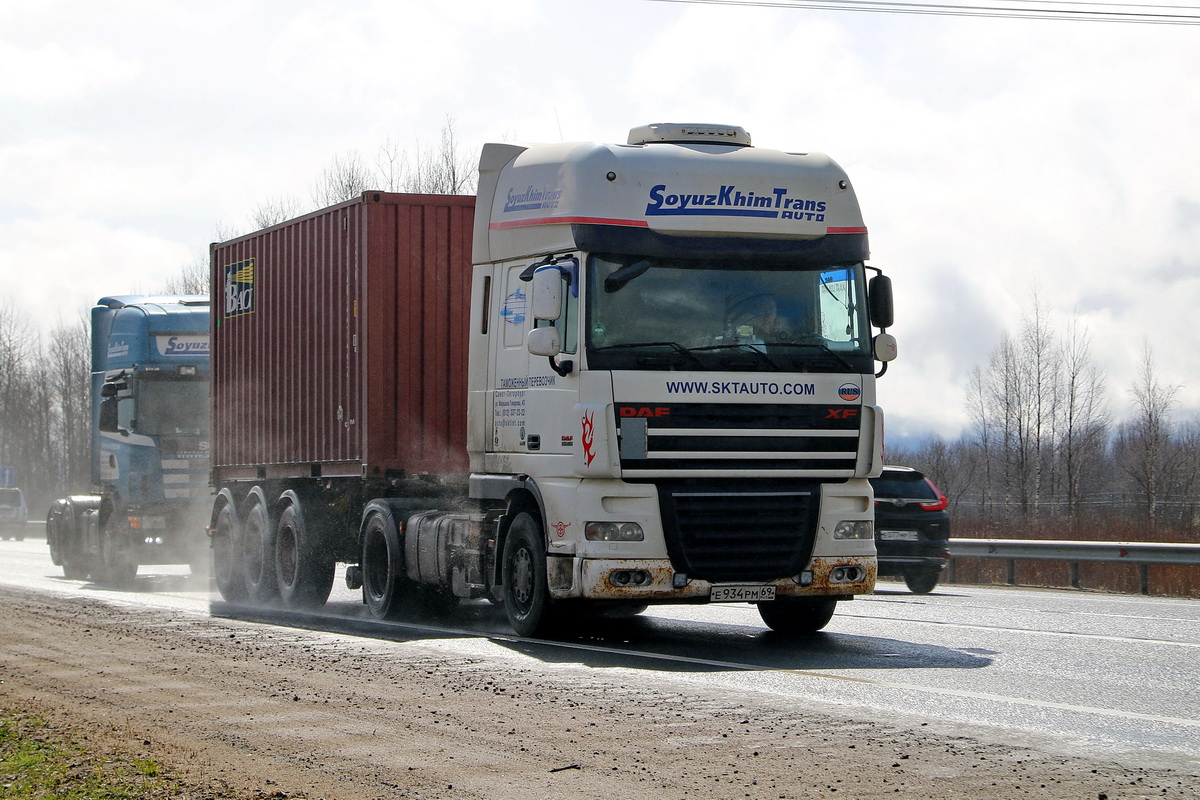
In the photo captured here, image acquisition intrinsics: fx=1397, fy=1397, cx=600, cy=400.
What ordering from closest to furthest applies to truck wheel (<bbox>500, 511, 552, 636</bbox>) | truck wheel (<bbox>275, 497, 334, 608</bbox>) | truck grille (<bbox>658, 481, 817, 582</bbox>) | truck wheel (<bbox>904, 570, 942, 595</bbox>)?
truck grille (<bbox>658, 481, 817, 582</bbox>) < truck wheel (<bbox>500, 511, 552, 636</bbox>) < truck wheel (<bbox>275, 497, 334, 608</bbox>) < truck wheel (<bbox>904, 570, 942, 595</bbox>)

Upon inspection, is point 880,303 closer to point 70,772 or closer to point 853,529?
point 853,529

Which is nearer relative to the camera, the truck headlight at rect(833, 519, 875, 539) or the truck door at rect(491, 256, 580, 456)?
the truck door at rect(491, 256, 580, 456)

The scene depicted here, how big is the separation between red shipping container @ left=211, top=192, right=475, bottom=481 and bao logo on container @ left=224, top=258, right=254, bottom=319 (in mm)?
1775

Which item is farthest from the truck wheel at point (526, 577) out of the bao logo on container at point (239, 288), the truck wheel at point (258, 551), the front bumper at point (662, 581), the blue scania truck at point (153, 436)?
the blue scania truck at point (153, 436)

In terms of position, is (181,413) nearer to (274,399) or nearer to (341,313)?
(274,399)

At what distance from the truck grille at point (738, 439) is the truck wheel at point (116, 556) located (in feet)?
44.9

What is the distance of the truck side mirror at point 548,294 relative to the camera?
34.5 feet

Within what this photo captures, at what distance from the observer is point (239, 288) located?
18562 millimetres

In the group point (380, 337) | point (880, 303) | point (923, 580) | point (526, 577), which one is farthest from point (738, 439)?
point (923, 580)

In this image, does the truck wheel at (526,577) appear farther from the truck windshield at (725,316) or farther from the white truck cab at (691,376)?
the truck windshield at (725,316)

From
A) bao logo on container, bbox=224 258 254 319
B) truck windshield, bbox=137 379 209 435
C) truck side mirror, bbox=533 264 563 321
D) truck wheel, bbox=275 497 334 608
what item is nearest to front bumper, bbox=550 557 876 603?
truck side mirror, bbox=533 264 563 321

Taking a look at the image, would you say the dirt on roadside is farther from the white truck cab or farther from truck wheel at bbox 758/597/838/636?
truck wheel at bbox 758/597/838/636

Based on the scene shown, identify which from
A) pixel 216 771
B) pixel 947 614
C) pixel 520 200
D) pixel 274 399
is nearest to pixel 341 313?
pixel 274 399

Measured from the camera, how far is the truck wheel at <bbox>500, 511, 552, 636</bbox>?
36.8 ft
